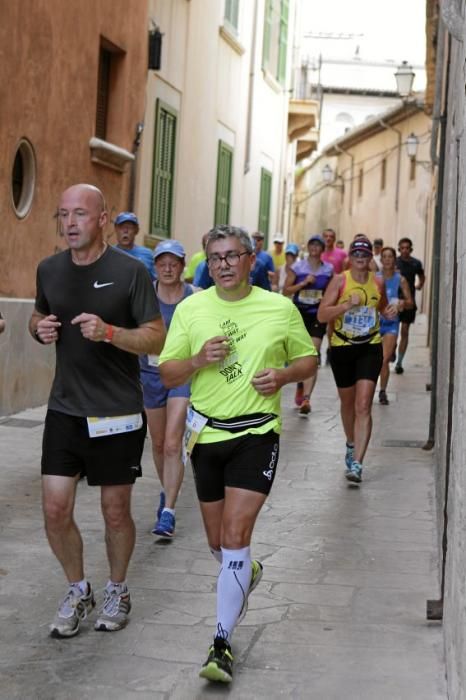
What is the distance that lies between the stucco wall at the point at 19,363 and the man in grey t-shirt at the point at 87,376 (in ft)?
20.3

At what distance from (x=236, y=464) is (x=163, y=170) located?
12.9 metres

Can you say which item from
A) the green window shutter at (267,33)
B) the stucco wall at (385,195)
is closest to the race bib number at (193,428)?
the green window shutter at (267,33)

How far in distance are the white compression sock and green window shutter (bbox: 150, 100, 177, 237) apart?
12.3 metres

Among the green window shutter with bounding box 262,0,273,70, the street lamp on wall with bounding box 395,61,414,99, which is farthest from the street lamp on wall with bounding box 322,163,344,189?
the green window shutter with bounding box 262,0,273,70

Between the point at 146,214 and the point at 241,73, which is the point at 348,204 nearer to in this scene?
the point at 241,73

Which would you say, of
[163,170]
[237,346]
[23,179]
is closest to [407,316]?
[163,170]

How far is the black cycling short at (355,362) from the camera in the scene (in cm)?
967

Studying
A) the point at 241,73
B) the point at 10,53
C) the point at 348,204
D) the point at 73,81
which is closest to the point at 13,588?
the point at 10,53

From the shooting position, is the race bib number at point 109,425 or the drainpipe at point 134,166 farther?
the drainpipe at point 134,166

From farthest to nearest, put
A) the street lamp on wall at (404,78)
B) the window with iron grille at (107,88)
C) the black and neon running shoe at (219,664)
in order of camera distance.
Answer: the street lamp on wall at (404,78) < the window with iron grille at (107,88) < the black and neon running shoe at (219,664)

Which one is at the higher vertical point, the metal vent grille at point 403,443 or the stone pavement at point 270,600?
the metal vent grille at point 403,443

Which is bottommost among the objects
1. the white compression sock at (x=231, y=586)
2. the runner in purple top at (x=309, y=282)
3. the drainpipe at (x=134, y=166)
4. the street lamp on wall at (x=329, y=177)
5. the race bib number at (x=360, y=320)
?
the white compression sock at (x=231, y=586)

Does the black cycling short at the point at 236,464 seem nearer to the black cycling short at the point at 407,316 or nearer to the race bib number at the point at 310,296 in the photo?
the race bib number at the point at 310,296

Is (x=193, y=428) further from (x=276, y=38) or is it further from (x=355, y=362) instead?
(x=276, y=38)
